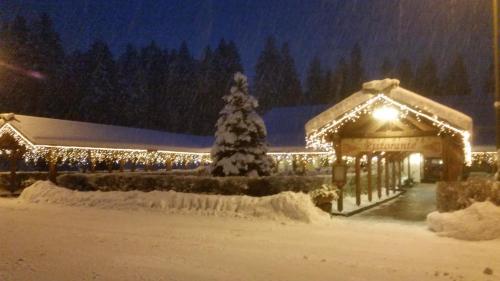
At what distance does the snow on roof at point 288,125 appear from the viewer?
134 feet

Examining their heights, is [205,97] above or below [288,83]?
below

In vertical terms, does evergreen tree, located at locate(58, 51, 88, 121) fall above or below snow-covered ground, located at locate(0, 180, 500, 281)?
above

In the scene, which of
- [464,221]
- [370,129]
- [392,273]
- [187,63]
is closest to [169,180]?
[370,129]

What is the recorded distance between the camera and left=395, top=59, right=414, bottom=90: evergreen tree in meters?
75.1

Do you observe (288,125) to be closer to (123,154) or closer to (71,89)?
(123,154)

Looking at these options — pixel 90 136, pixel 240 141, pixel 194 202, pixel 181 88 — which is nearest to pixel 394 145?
pixel 194 202

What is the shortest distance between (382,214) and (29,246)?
12.0 m

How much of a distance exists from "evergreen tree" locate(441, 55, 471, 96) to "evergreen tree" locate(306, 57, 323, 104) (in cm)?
1753

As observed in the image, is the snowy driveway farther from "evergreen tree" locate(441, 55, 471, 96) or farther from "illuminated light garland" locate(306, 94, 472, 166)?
"evergreen tree" locate(441, 55, 471, 96)

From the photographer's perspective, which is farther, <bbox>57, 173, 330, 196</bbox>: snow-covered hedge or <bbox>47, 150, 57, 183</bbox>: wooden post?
<bbox>47, 150, 57, 183</bbox>: wooden post

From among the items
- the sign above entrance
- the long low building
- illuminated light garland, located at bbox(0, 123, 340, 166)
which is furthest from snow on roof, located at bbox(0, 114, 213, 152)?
the sign above entrance

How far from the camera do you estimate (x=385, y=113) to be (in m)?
Result: 17.4

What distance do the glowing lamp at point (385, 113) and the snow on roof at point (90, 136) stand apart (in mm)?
18758

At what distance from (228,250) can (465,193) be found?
715 cm
